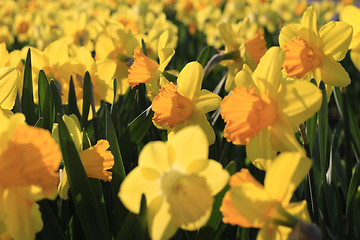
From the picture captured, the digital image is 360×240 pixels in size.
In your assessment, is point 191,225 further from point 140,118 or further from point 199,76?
point 140,118

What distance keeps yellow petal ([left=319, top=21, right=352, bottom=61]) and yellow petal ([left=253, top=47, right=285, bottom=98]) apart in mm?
306

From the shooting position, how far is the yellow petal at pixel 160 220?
791 millimetres

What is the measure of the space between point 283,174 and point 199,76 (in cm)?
47

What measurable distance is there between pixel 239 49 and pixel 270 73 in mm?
880

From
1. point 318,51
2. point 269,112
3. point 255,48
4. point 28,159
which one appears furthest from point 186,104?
point 255,48

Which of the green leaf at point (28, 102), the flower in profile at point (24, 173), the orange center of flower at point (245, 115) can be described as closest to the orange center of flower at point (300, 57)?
the orange center of flower at point (245, 115)

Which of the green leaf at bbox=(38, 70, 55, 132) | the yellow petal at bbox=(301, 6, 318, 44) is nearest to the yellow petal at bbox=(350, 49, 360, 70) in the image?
the yellow petal at bbox=(301, 6, 318, 44)

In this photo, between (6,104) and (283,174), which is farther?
(6,104)

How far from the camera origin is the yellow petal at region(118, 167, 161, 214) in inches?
30.6

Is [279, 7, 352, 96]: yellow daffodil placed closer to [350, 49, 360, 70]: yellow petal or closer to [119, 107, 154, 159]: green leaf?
[350, 49, 360, 70]: yellow petal

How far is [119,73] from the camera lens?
198 cm

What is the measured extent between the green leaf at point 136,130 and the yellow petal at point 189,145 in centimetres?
55

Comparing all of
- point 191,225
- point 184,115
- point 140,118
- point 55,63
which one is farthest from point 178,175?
point 55,63

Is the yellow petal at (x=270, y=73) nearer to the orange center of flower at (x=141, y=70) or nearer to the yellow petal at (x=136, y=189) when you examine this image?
the yellow petal at (x=136, y=189)
